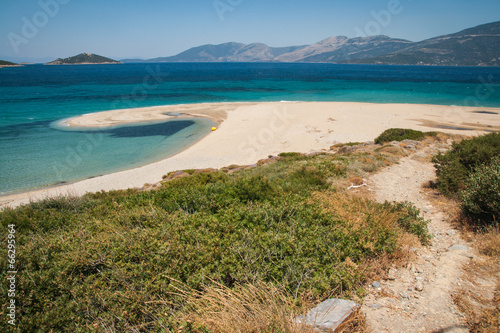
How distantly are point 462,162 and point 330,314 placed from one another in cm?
957

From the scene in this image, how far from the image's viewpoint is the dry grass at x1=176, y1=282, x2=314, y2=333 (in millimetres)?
2975

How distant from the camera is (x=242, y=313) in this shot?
3111 millimetres

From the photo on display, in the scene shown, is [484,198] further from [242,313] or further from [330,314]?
[242,313]

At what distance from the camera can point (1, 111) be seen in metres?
36.2

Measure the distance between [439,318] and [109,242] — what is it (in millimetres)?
5373

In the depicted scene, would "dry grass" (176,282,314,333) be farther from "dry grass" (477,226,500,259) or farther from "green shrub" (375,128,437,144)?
"green shrub" (375,128,437,144)

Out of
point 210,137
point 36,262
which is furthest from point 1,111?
point 36,262

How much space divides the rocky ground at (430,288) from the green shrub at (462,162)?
2071 millimetres

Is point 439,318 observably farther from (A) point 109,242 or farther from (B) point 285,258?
(A) point 109,242

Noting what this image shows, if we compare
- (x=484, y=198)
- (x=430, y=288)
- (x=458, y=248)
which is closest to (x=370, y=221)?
(x=430, y=288)

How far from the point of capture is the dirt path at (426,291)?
3676mm

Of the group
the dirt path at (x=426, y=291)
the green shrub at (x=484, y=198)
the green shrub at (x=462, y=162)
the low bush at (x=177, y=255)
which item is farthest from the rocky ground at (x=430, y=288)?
the green shrub at (x=462, y=162)

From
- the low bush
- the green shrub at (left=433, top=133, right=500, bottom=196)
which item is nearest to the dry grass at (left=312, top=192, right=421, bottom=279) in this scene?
the low bush

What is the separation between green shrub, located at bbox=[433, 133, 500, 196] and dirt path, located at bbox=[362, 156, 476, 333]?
2209 millimetres
